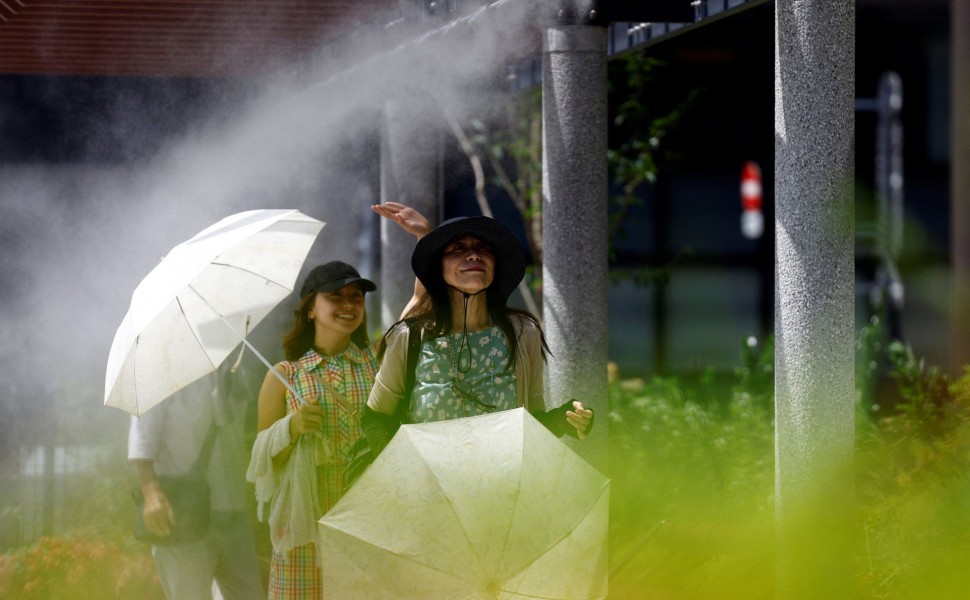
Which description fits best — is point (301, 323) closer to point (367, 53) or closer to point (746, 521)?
point (746, 521)

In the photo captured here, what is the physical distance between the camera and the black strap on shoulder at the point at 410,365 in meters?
3.99

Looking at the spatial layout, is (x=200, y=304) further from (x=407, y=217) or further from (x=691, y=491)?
(x=691, y=491)

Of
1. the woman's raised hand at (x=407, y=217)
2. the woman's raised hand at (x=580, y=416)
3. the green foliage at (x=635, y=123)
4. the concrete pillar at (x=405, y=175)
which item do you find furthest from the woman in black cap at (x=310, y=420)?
the green foliage at (x=635, y=123)

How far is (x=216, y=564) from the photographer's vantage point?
5191 millimetres

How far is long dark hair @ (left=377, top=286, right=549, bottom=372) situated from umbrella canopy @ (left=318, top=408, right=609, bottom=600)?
579 millimetres

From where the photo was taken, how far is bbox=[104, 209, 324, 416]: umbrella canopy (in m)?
4.08

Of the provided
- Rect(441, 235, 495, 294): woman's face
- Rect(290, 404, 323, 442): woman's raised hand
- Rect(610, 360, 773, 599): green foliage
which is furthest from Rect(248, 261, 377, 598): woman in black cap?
Rect(610, 360, 773, 599): green foliage

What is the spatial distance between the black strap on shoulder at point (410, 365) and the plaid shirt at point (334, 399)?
15.2 inches

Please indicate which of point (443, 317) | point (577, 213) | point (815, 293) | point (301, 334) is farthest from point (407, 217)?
point (577, 213)

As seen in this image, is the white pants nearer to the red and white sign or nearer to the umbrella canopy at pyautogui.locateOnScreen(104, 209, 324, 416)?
the umbrella canopy at pyautogui.locateOnScreen(104, 209, 324, 416)

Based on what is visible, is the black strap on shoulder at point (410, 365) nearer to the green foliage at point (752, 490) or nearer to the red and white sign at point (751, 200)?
the green foliage at point (752, 490)

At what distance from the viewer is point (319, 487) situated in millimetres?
4492

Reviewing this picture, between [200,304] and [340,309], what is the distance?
0.59 m

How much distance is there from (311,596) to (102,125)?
5967mm
